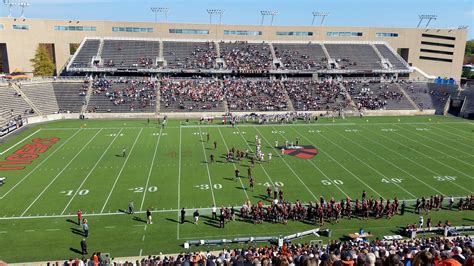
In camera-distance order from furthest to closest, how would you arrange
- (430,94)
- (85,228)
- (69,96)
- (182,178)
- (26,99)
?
(430,94), (69,96), (26,99), (182,178), (85,228)

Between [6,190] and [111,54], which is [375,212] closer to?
[6,190]

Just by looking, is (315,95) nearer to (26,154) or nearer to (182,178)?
(182,178)

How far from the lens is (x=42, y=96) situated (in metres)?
49.1

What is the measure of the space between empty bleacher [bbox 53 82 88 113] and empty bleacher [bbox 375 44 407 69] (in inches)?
2044

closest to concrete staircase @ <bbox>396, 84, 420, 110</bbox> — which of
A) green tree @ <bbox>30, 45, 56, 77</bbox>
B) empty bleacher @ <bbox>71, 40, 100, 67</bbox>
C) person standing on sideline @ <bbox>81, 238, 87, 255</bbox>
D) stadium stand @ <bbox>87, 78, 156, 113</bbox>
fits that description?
stadium stand @ <bbox>87, 78, 156, 113</bbox>

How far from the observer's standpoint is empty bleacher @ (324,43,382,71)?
221 feet

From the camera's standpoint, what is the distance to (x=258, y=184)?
24.4 meters

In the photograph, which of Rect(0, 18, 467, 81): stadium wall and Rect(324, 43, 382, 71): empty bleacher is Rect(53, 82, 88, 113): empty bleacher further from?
Rect(324, 43, 382, 71): empty bleacher

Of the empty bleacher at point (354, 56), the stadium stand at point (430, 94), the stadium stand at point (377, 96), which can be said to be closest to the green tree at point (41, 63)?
the empty bleacher at point (354, 56)

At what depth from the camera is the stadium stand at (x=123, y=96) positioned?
162ft

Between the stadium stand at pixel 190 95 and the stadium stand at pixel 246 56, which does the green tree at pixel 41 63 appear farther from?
the stadium stand at pixel 246 56

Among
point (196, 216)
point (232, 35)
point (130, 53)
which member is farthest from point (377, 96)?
point (196, 216)

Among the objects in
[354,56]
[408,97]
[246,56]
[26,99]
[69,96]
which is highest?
[354,56]

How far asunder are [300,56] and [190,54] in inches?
760
